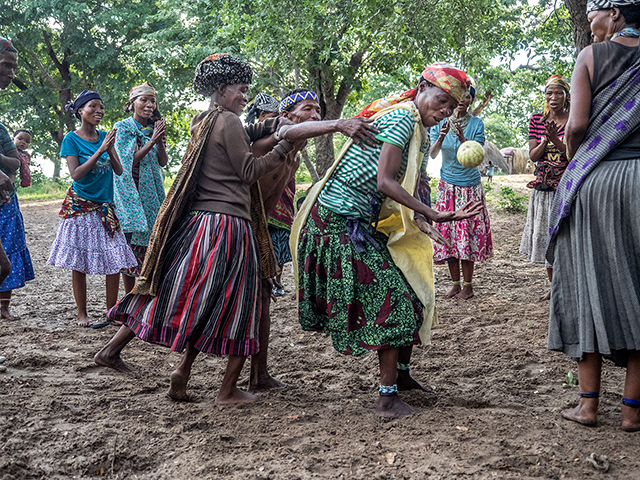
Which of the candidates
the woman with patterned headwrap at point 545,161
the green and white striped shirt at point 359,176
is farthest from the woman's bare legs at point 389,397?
the woman with patterned headwrap at point 545,161

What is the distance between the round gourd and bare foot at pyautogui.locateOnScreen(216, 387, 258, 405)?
3.35 metres

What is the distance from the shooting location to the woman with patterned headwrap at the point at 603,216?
8.87 feet

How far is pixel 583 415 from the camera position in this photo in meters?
2.88

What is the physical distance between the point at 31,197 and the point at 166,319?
19403 millimetres

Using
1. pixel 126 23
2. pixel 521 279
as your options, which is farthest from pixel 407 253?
pixel 126 23

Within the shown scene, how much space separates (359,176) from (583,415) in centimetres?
164

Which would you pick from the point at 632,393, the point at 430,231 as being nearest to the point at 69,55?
the point at 430,231

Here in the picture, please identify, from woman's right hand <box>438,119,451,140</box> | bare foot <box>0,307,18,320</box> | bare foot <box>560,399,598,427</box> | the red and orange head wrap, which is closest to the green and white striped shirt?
the red and orange head wrap

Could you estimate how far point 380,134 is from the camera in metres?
3.03

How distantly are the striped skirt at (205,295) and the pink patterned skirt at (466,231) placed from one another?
3.24 m

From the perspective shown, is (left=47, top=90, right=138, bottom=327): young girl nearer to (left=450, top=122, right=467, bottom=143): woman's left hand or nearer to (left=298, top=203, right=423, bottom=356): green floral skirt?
(left=298, top=203, right=423, bottom=356): green floral skirt

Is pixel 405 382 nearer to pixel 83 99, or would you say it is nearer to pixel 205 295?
pixel 205 295

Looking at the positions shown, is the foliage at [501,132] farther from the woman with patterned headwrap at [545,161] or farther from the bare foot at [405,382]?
the bare foot at [405,382]

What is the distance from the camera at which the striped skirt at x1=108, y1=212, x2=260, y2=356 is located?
3.14 m
